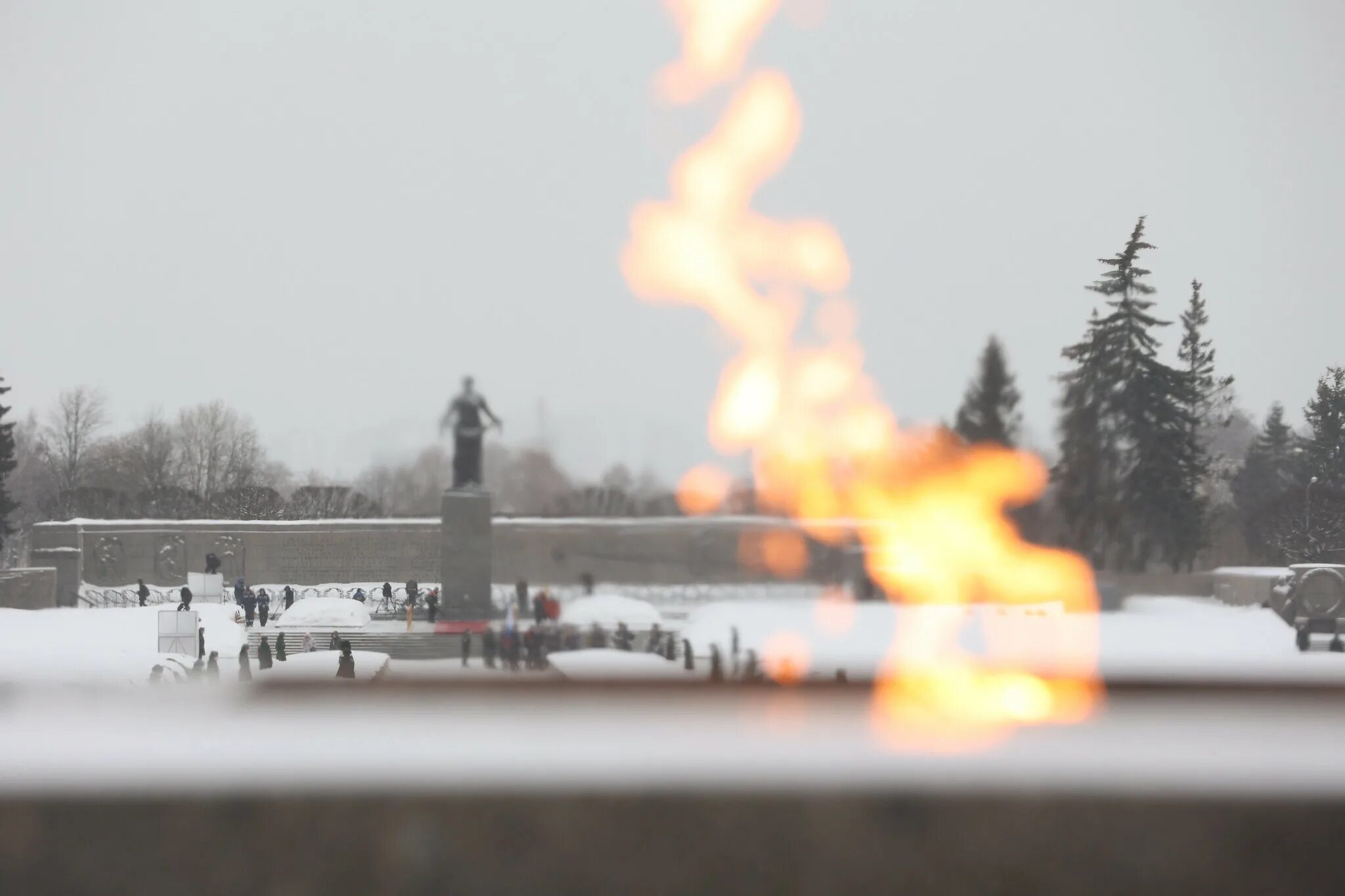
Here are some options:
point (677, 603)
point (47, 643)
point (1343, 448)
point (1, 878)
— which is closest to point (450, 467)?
point (677, 603)

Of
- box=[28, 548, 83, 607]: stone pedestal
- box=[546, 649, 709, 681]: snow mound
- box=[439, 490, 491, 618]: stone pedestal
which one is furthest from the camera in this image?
box=[28, 548, 83, 607]: stone pedestal

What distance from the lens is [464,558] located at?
7.51 meters

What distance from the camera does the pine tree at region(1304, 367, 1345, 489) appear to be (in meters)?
8.85

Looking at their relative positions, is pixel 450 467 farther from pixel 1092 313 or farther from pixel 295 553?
pixel 1092 313

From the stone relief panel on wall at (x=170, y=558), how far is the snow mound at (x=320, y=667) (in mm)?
1107

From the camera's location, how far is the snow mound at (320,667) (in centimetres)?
743

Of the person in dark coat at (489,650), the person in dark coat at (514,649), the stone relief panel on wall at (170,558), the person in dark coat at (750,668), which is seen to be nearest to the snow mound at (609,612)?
the person in dark coat at (514,649)

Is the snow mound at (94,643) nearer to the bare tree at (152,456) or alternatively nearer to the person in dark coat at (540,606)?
the bare tree at (152,456)

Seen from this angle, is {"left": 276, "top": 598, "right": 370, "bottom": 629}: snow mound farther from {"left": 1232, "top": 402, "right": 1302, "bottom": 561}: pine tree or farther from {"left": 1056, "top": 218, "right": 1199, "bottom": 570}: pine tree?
{"left": 1232, "top": 402, "right": 1302, "bottom": 561}: pine tree

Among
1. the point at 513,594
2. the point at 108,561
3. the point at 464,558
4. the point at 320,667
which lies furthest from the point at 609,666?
the point at 108,561

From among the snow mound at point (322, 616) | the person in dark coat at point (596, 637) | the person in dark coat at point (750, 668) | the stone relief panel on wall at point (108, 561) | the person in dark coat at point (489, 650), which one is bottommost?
the person in dark coat at point (750, 668)

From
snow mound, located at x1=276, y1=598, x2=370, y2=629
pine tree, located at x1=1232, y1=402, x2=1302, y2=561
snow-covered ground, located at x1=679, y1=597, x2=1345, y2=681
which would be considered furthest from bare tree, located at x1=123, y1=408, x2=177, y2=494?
pine tree, located at x1=1232, y1=402, x2=1302, y2=561

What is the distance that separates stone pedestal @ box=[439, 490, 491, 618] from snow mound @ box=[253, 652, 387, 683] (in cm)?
65

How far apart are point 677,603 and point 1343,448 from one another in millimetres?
5821
